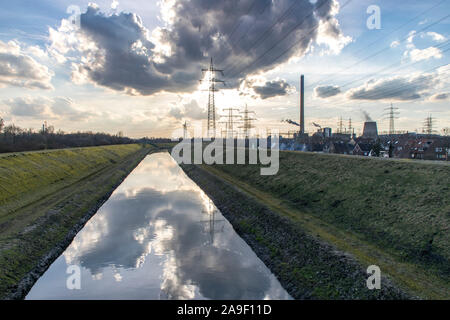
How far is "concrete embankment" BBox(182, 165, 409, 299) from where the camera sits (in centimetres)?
1187

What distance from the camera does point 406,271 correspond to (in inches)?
497

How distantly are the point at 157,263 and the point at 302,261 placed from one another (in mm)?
8011

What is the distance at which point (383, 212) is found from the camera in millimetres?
18828

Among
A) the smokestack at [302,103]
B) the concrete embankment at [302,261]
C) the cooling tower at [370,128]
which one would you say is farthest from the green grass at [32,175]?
the cooling tower at [370,128]

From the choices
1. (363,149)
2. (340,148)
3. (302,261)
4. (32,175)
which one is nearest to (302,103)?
(363,149)

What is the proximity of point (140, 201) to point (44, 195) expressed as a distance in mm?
9568

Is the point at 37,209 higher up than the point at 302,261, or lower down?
higher up

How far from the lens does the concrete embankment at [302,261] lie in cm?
1187

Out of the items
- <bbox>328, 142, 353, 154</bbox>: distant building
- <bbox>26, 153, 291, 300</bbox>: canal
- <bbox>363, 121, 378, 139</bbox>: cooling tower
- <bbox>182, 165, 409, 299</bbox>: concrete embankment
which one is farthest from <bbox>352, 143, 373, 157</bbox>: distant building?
<bbox>26, 153, 291, 300</bbox>: canal

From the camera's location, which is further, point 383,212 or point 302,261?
point 383,212

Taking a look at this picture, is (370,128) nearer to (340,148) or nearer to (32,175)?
(340,148)

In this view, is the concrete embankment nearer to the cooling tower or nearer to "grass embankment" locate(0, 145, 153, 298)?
"grass embankment" locate(0, 145, 153, 298)

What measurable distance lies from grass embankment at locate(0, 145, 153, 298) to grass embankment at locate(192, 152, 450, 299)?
15.8m

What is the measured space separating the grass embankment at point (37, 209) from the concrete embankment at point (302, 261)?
1229 centimetres
